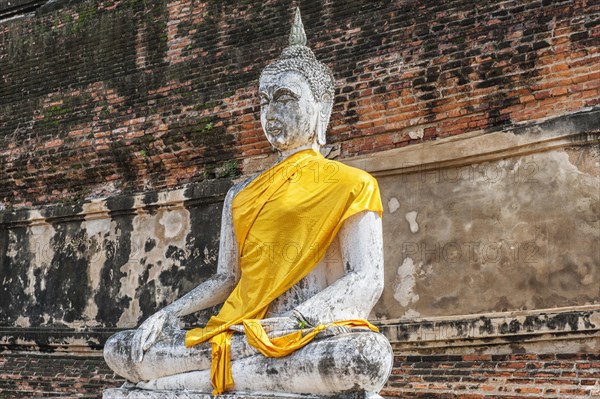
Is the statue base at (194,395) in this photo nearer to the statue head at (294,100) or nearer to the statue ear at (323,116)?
the statue head at (294,100)

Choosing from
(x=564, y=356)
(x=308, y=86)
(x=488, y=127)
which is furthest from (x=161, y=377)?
(x=488, y=127)

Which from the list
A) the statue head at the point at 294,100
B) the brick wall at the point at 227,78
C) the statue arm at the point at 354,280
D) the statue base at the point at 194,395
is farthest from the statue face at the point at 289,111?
the brick wall at the point at 227,78

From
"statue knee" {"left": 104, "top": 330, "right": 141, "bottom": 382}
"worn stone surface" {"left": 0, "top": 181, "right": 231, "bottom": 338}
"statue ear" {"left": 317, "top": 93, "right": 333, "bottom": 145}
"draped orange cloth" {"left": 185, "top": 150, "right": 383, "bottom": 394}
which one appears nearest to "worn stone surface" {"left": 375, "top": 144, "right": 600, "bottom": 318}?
"worn stone surface" {"left": 0, "top": 181, "right": 231, "bottom": 338}

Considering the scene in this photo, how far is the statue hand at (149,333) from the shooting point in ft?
15.0

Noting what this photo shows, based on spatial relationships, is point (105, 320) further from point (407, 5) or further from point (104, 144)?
point (407, 5)

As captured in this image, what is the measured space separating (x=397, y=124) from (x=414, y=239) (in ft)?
3.00

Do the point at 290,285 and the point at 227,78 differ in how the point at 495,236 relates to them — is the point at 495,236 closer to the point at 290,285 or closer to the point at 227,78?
the point at 290,285

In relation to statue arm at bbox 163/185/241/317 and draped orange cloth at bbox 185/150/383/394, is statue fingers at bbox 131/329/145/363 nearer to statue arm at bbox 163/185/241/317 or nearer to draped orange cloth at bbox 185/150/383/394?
draped orange cloth at bbox 185/150/383/394

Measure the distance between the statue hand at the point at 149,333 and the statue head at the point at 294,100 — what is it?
1.04m

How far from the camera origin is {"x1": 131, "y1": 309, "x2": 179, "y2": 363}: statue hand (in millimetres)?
4586

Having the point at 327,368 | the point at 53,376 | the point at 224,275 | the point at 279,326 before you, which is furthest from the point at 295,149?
the point at 53,376

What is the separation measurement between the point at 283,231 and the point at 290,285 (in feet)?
0.90

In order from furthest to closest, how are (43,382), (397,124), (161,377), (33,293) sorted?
(33,293) → (43,382) → (397,124) → (161,377)

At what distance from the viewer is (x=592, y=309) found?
621 cm
